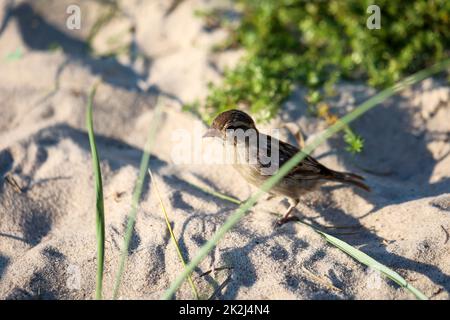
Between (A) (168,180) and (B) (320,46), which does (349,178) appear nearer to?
(A) (168,180)

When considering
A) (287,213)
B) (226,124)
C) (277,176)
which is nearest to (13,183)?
(226,124)

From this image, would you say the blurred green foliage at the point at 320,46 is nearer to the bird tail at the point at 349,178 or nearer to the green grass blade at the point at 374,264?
the bird tail at the point at 349,178

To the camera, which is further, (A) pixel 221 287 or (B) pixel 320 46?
(B) pixel 320 46

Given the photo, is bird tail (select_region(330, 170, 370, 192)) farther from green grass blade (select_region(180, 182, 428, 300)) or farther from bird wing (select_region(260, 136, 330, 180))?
green grass blade (select_region(180, 182, 428, 300))

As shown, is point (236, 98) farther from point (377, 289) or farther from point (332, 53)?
point (377, 289)

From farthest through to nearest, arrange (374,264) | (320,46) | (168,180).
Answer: (320,46)
(168,180)
(374,264)

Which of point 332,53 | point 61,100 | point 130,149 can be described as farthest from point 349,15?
point 61,100

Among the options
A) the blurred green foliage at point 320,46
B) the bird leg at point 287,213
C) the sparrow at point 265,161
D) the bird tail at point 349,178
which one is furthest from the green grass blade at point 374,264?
the blurred green foliage at point 320,46
